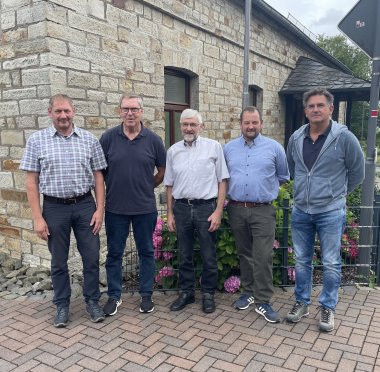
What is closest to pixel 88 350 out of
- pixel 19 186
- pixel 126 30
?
pixel 19 186

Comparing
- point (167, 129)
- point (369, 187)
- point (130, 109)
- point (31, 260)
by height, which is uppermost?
point (130, 109)

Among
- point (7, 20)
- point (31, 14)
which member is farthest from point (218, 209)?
point (7, 20)

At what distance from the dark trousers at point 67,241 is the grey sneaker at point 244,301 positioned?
4.29 feet

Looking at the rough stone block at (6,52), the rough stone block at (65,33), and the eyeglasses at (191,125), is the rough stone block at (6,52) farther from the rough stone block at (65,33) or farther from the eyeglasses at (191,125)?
the eyeglasses at (191,125)

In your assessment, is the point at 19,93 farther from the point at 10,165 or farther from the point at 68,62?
the point at 10,165

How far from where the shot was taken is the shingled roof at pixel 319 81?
32.6ft

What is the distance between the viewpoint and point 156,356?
9.11 ft

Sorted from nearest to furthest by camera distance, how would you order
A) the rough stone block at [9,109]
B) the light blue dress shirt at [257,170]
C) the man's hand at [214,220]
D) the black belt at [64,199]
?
1. the black belt at [64,199]
2. the light blue dress shirt at [257,170]
3. the man's hand at [214,220]
4. the rough stone block at [9,109]

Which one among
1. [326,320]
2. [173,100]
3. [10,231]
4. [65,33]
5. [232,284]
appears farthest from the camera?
[173,100]

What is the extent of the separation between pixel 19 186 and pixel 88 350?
93.8 inches

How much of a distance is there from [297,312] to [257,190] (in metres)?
1.14

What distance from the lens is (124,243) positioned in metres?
3.45

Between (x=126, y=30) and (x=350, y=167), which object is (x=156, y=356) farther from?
(x=126, y=30)

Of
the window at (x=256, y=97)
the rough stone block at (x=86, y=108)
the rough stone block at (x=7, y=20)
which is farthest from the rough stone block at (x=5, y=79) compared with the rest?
the window at (x=256, y=97)
